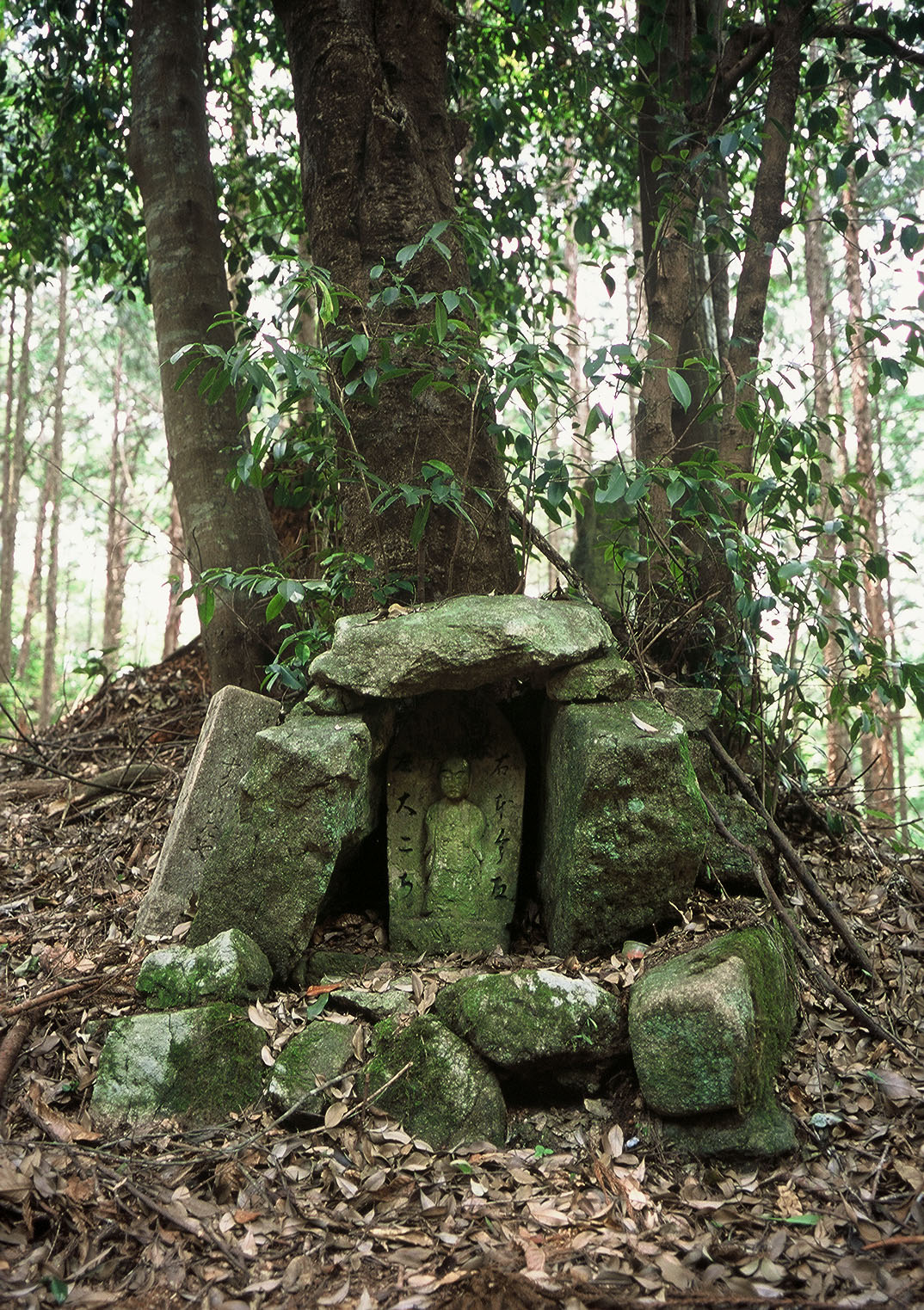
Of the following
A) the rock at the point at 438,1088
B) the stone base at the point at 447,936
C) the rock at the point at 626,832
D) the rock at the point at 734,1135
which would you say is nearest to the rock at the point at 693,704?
the rock at the point at 626,832

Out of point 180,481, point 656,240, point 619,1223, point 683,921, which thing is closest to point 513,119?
point 656,240

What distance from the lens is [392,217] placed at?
178 inches

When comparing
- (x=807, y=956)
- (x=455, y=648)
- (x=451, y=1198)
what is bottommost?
(x=451, y=1198)

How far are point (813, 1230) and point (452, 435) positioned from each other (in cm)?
335

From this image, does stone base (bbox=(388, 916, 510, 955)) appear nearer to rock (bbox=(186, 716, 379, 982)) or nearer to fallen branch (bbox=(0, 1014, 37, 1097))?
rock (bbox=(186, 716, 379, 982))

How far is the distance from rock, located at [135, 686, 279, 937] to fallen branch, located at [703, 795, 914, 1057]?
197 cm

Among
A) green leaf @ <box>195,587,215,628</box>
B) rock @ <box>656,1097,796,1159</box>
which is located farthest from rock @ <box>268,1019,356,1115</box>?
green leaf @ <box>195,587,215,628</box>

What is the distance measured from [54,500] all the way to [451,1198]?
17.3 m

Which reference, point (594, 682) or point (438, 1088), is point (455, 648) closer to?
point (594, 682)

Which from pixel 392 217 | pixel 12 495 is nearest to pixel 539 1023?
pixel 392 217

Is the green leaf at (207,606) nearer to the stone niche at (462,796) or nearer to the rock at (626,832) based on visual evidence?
the stone niche at (462,796)

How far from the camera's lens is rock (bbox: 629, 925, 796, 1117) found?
2.67 m

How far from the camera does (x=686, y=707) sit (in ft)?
13.2

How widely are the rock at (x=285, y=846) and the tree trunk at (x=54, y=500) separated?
12589mm
